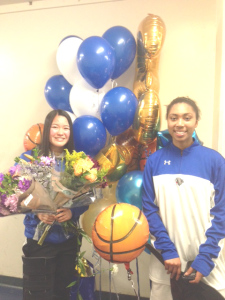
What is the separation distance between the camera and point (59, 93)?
2.10 meters

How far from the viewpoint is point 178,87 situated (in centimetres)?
223

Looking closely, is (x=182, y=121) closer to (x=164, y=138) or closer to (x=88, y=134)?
(x=164, y=138)

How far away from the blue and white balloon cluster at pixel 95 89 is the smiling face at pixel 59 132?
0.11m

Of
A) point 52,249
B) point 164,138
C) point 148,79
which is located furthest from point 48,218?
point 148,79

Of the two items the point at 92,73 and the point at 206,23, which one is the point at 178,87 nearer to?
the point at 206,23

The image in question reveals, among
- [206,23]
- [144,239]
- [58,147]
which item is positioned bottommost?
[144,239]

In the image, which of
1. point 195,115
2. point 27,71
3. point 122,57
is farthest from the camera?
point 27,71

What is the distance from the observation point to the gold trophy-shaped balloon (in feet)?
5.94

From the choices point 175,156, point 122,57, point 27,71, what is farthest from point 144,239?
point 27,71

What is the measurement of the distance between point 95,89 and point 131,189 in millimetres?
795

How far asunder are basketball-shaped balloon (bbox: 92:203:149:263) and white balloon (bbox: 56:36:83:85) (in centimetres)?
119

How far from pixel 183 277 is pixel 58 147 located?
1085 millimetres

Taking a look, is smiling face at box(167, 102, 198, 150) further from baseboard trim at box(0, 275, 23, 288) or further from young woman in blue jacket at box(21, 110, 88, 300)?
baseboard trim at box(0, 275, 23, 288)

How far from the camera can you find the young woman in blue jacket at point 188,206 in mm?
1399
